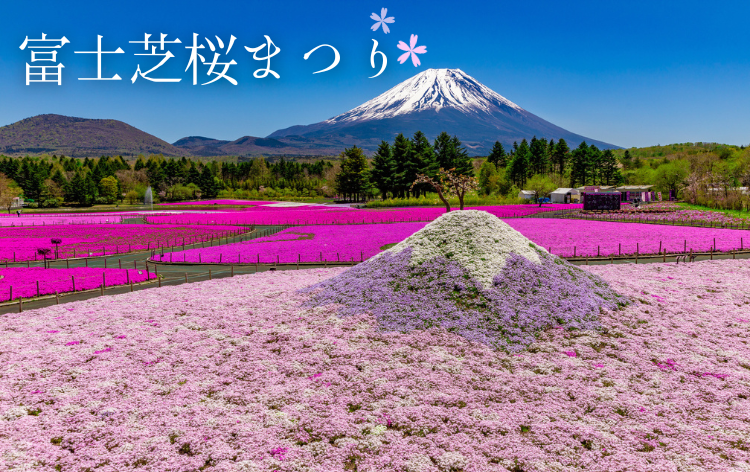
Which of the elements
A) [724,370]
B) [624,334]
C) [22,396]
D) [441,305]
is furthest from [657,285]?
[22,396]

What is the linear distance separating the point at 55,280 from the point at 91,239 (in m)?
27.5

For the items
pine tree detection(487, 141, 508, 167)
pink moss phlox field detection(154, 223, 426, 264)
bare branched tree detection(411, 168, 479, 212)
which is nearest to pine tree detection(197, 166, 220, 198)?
pine tree detection(487, 141, 508, 167)

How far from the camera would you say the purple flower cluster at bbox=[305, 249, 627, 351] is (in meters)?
14.4

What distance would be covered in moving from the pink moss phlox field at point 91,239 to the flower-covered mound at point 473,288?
97.7ft

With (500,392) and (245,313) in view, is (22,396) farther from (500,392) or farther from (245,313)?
(500,392)

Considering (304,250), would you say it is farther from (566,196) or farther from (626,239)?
(566,196)

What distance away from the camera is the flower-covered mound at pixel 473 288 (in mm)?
14594

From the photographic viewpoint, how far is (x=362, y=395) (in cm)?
1060

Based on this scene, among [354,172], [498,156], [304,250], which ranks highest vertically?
[498,156]

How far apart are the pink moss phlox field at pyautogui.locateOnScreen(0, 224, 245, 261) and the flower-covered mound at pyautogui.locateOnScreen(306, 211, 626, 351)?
29789mm

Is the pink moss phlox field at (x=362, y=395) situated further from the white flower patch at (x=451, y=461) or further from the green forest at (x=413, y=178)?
the green forest at (x=413, y=178)

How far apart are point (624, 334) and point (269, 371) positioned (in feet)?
37.6

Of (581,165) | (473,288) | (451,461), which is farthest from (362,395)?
(581,165)

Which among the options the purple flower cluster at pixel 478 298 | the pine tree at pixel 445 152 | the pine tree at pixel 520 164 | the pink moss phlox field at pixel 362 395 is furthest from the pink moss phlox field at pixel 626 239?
the pine tree at pixel 520 164
